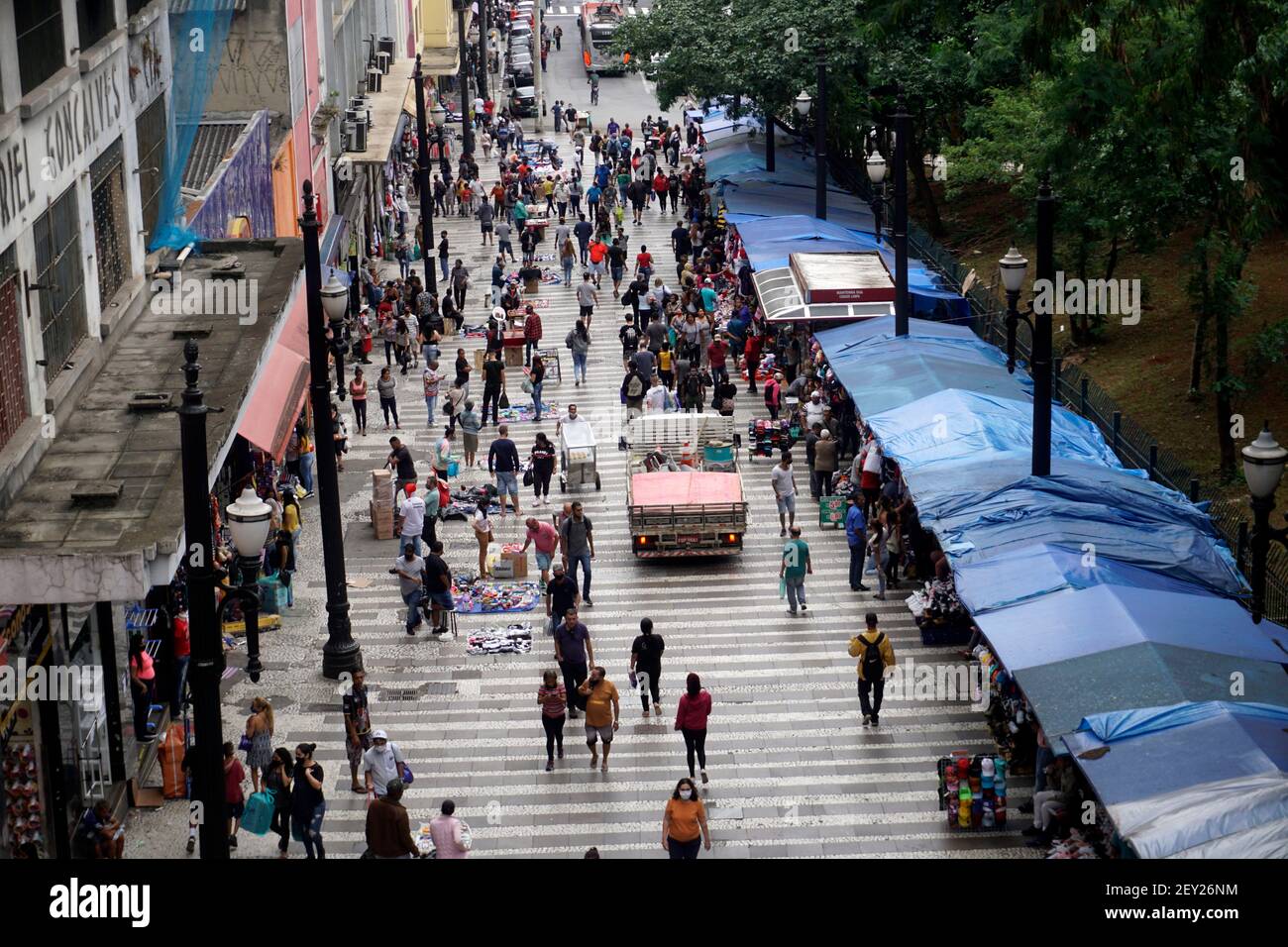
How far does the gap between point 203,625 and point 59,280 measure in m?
6.73

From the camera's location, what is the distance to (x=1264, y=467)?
45.3ft

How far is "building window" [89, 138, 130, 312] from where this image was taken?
19422 millimetres

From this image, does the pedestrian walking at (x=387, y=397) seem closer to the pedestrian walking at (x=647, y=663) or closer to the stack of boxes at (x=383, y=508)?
the stack of boxes at (x=383, y=508)

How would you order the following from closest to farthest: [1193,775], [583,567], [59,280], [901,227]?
[1193,775], [59,280], [583,567], [901,227]

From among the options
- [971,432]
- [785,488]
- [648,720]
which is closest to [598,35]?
[785,488]

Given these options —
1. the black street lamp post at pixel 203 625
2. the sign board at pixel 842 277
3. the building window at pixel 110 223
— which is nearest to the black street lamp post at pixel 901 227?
the sign board at pixel 842 277

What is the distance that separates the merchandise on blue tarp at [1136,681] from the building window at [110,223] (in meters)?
10.4

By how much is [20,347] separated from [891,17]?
450 inches

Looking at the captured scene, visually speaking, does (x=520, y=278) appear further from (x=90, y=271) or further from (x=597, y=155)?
(x=90, y=271)

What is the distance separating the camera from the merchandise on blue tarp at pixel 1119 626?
671 inches

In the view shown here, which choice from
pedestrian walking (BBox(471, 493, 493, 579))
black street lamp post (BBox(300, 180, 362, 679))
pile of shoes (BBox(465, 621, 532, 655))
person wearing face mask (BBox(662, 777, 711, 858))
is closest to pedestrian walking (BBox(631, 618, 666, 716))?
pile of shoes (BBox(465, 621, 532, 655))

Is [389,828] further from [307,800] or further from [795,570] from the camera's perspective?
[795,570]
